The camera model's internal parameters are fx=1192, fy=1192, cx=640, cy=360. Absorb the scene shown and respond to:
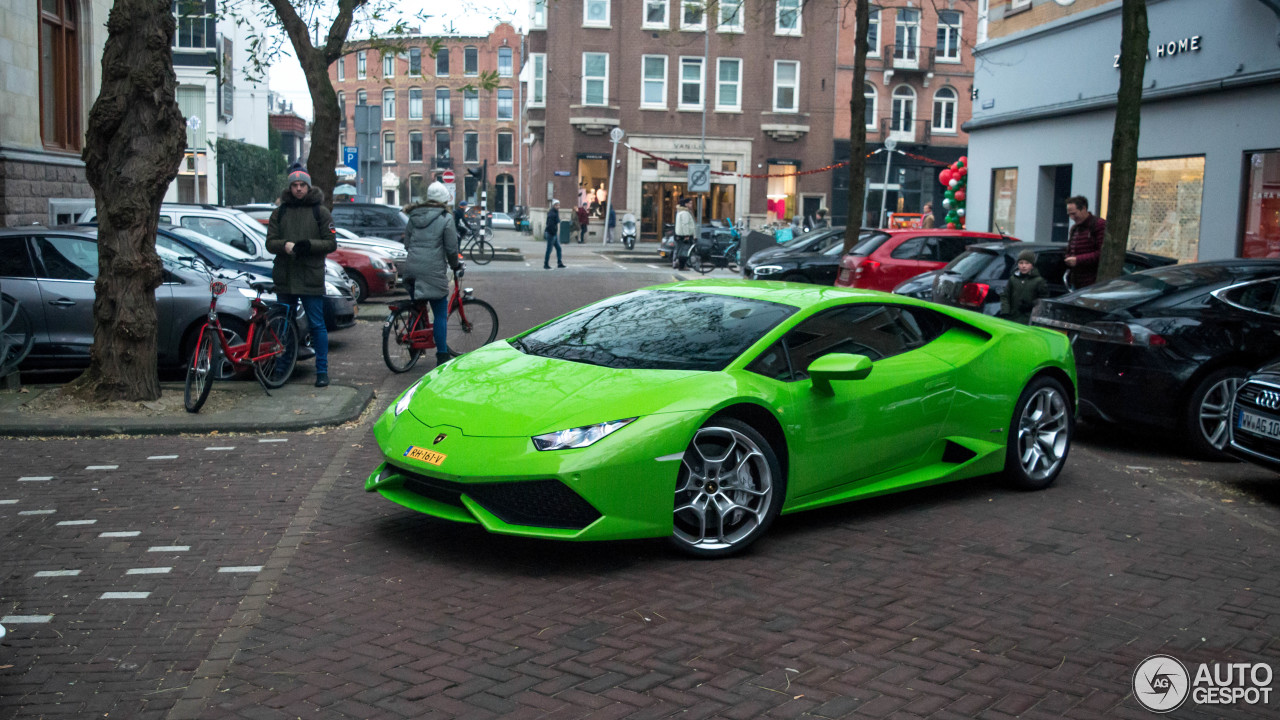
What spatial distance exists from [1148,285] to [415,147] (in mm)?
81609

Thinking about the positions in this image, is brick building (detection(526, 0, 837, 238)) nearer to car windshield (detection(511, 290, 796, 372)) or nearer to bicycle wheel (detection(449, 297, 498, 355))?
bicycle wheel (detection(449, 297, 498, 355))

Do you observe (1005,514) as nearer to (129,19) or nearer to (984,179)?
(129,19)

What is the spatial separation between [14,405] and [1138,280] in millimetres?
8889

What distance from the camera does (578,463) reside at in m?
5.12

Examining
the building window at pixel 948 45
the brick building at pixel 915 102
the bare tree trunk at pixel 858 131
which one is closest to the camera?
the bare tree trunk at pixel 858 131

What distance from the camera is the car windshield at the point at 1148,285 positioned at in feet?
29.3

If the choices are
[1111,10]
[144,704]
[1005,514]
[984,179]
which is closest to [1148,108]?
[1111,10]

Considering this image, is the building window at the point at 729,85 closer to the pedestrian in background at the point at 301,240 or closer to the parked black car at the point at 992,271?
the parked black car at the point at 992,271

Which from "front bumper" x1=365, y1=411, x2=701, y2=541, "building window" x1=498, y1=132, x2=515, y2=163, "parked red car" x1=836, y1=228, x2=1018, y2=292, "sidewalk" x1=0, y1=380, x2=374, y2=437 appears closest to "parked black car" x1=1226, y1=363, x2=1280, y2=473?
"front bumper" x1=365, y1=411, x2=701, y2=541

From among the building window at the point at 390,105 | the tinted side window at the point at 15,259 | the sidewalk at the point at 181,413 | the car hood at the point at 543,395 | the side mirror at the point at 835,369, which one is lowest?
the sidewalk at the point at 181,413

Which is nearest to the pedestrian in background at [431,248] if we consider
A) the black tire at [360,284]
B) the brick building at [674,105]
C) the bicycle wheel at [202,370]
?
the bicycle wheel at [202,370]

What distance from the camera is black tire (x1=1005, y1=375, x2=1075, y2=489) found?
277 inches

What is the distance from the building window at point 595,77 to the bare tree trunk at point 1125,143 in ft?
131

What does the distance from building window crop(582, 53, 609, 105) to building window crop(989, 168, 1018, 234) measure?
93.9ft
